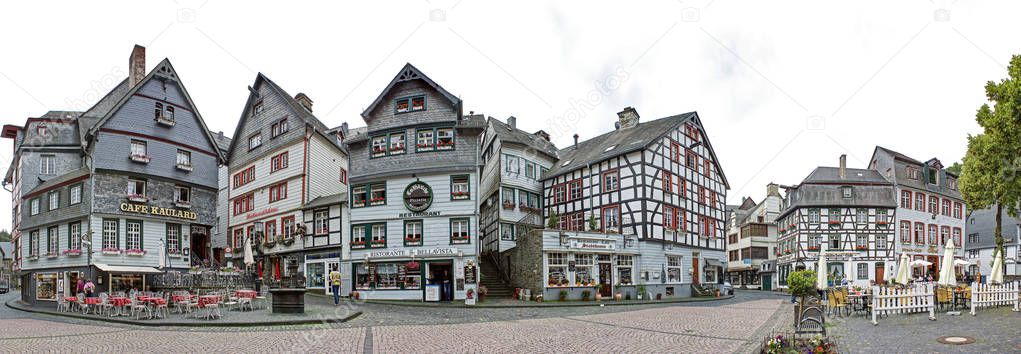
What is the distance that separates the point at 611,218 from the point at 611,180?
7.00ft

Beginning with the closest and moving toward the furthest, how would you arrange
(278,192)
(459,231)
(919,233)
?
(459,231) → (278,192) → (919,233)

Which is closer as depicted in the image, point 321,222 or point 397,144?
point 397,144

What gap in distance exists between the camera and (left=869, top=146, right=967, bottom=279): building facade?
48219mm

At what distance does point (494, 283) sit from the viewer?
3356 centimetres

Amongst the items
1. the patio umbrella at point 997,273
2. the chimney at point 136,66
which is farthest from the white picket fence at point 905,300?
the chimney at point 136,66

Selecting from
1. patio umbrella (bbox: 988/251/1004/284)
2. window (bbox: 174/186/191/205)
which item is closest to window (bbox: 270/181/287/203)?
window (bbox: 174/186/191/205)

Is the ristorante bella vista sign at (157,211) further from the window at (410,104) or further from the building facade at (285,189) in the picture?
the window at (410,104)

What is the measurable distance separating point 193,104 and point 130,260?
28.8 ft

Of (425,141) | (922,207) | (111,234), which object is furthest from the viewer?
(922,207)

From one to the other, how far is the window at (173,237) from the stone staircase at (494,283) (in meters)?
15.2

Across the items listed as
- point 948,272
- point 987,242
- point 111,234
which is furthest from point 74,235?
point 987,242

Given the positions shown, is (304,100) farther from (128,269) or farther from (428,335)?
(428,335)

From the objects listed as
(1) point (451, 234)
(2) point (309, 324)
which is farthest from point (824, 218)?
(2) point (309, 324)

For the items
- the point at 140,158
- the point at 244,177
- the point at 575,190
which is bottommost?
the point at 575,190
